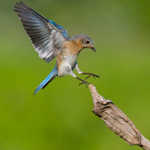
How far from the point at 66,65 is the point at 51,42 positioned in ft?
0.71

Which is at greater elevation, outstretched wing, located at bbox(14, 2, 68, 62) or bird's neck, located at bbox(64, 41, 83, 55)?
bird's neck, located at bbox(64, 41, 83, 55)

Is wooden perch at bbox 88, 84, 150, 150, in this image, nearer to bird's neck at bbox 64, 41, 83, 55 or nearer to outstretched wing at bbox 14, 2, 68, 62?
outstretched wing at bbox 14, 2, 68, 62

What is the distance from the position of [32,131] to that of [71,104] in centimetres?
74

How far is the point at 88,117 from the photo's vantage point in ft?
24.1

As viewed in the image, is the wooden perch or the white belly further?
the white belly

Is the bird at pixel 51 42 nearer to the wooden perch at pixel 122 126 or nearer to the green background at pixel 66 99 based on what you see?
the wooden perch at pixel 122 126

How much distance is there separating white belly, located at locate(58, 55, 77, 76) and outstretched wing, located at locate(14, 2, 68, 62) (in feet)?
0.30

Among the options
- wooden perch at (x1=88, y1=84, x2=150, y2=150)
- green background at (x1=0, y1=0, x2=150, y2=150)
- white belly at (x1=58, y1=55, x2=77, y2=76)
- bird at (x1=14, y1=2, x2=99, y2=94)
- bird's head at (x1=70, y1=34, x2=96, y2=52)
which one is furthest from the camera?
green background at (x1=0, y1=0, x2=150, y2=150)

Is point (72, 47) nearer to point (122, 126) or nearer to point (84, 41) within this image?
point (84, 41)

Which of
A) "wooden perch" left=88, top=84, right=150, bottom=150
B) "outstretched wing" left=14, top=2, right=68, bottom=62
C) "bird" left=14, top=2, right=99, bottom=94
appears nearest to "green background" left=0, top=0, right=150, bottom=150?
"bird" left=14, top=2, right=99, bottom=94

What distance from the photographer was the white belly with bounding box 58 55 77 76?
5.02 meters

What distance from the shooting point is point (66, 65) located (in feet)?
16.5

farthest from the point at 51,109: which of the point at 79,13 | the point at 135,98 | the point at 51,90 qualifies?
the point at 79,13

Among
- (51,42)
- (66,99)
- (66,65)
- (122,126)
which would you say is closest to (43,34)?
(51,42)
